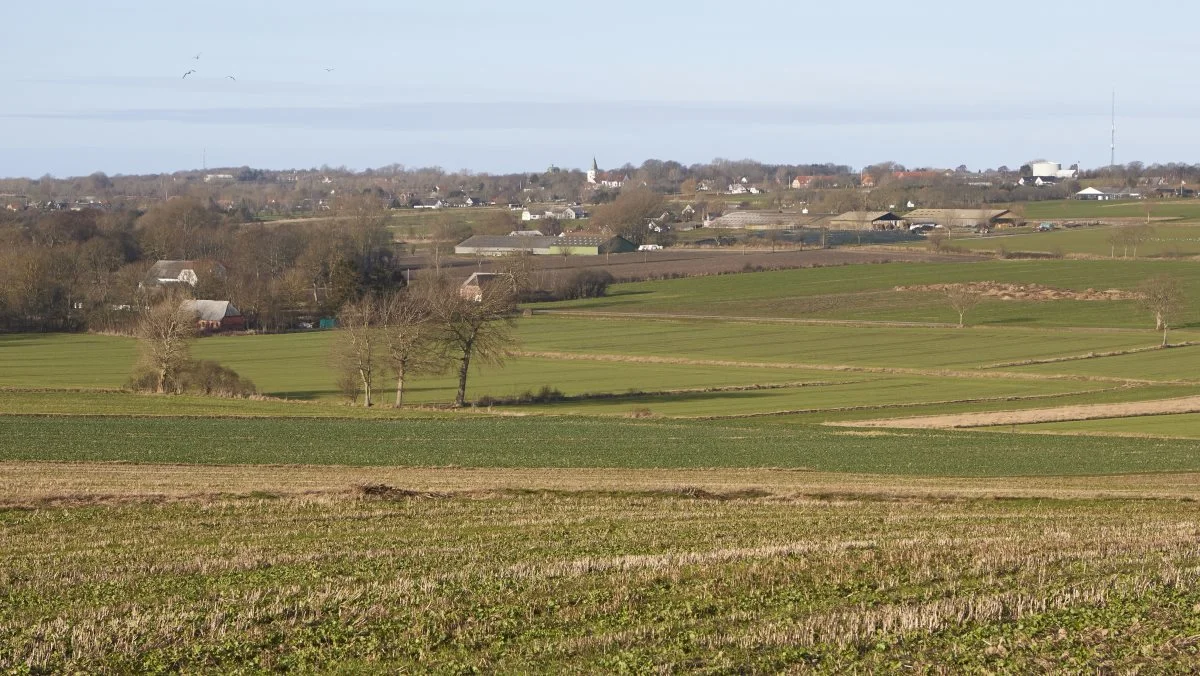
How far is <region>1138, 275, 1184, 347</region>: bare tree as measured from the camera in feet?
257

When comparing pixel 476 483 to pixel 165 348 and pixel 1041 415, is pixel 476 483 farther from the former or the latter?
pixel 165 348

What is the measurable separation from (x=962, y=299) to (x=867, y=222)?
90.3 m

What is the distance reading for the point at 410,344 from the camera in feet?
180

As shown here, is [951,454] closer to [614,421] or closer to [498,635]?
[614,421]

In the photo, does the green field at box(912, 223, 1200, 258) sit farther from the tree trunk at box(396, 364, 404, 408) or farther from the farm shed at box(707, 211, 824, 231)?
the tree trunk at box(396, 364, 404, 408)

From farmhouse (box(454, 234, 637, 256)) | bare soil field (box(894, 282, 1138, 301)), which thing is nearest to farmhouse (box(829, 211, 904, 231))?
farmhouse (box(454, 234, 637, 256))

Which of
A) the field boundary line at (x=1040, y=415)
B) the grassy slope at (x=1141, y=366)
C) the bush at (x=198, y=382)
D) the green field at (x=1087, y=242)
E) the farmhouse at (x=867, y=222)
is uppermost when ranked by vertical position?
the farmhouse at (x=867, y=222)

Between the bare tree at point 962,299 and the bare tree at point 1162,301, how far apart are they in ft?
35.9

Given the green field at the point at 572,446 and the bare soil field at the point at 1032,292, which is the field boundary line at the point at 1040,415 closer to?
the green field at the point at 572,446

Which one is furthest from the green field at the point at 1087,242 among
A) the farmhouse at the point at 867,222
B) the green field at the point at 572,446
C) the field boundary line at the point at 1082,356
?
the green field at the point at 572,446

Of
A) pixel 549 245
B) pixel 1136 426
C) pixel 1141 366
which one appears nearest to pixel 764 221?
pixel 549 245

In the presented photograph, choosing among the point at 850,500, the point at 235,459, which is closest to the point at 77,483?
the point at 235,459

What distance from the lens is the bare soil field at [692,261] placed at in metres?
122

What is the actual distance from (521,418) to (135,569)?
29.9 meters
